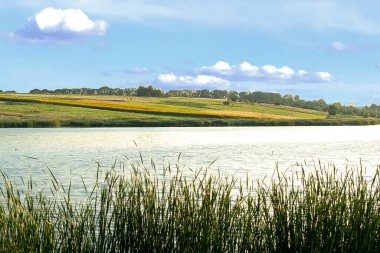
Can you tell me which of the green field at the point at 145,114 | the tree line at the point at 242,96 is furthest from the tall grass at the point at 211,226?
the tree line at the point at 242,96

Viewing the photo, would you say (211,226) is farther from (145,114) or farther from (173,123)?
(145,114)

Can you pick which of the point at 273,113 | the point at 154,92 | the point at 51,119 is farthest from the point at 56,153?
the point at 154,92

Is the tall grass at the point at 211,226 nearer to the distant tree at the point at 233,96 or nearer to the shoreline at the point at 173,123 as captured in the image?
the shoreline at the point at 173,123

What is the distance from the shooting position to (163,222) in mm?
8945

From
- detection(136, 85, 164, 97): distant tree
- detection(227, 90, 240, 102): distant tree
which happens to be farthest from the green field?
detection(136, 85, 164, 97): distant tree

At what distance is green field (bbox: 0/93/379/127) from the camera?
89562 millimetres

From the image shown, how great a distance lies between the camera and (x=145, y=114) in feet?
333

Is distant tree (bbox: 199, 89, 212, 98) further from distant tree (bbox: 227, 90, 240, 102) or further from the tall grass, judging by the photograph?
the tall grass

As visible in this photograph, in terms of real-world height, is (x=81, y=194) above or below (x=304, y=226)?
below

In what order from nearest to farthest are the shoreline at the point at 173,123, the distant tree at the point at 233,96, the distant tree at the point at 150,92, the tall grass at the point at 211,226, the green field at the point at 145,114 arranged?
the tall grass at the point at 211,226 < the shoreline at the point at 173,123 < the green field at the point at 145,114 < the distant tree at the point at 233,96 < the distant tree at the point at 150,92

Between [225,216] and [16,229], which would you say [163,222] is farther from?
[16,229]

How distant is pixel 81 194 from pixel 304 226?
41.6 feet

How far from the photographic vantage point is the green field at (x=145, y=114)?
294 feet

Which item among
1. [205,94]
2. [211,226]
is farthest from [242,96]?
[211,226]
